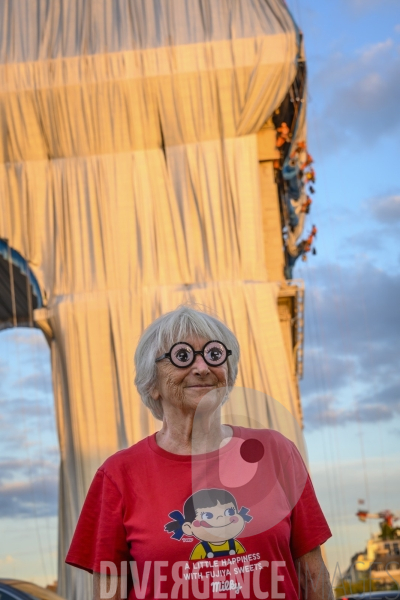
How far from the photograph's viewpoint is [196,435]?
2521 mm

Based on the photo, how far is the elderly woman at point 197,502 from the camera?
2334 mm

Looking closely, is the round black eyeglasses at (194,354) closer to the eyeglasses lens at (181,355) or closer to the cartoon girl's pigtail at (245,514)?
the eyeglasses lens at (181,355)

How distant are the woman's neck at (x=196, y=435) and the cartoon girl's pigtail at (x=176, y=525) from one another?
0.20 m

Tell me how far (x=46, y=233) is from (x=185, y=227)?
2099 mm

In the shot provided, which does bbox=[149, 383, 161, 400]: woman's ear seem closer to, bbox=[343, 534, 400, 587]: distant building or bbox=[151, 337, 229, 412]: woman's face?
bbox=[151, 337, 229, 412]: woman's face

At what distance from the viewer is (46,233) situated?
40.3 feet

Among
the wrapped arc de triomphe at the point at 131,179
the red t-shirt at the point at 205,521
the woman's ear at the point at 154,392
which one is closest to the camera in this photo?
the red t-shirt at the point at 205,521

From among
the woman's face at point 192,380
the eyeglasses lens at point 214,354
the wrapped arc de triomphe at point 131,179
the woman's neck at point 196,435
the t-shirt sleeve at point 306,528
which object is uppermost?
the wrapped arc de triomphe at point 131,179

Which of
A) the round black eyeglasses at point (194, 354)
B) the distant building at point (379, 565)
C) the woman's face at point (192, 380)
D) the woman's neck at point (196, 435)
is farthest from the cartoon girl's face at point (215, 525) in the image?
the distant building at point (379, 565)

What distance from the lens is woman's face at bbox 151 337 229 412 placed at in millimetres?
2525

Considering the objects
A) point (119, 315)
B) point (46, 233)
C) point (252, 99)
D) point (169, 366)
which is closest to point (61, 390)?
point (119, 315)

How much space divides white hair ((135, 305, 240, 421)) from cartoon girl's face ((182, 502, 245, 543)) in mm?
422

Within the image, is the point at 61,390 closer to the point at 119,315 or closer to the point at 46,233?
the point at 119,315

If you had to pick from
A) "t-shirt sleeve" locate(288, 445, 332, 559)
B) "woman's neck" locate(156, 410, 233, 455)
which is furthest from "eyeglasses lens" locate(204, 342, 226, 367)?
"t-shirt sleeve" locate(288, 445, 332, 559)
